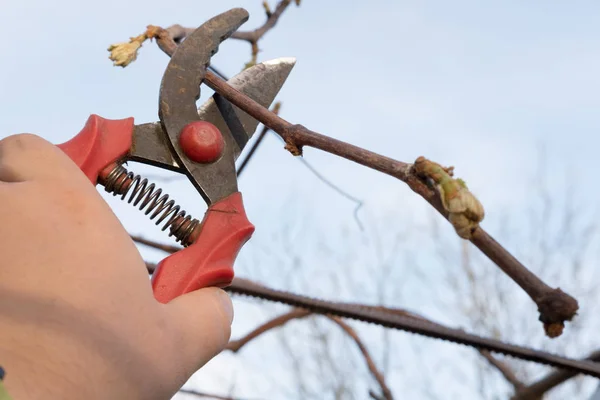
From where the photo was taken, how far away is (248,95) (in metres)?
1.02

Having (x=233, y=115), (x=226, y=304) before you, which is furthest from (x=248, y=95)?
(x=226, y=304)

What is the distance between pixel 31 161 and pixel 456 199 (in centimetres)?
39

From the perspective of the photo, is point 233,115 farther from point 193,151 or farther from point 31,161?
point 31,161

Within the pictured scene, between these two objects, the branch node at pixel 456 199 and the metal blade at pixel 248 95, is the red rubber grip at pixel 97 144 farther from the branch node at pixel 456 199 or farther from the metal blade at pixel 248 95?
the branch node at pixel 456 199

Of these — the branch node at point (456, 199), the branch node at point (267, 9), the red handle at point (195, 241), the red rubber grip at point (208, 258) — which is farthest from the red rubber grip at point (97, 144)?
the branch node at point (267, 9)

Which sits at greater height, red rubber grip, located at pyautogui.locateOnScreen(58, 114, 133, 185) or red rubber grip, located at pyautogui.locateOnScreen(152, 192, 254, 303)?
red rubber grip, located at pyautogui.locateOnScreen(58, 114, 133, 185)

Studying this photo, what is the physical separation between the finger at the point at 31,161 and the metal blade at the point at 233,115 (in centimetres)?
12

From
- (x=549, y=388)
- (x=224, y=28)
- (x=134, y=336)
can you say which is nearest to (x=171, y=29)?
(x=224, y=28)

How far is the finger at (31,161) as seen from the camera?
0.76 metres

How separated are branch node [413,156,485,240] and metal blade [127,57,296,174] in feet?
0.80

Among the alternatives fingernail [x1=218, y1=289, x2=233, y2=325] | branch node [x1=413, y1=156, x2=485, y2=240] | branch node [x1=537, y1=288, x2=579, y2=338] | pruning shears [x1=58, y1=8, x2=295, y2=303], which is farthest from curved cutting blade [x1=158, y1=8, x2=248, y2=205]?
branch node [x1=537, y1=288, x2=579, y2=338]

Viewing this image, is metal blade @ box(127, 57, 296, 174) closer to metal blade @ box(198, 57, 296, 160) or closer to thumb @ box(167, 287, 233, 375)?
metal blade @ box(198, 57, 296, 160)

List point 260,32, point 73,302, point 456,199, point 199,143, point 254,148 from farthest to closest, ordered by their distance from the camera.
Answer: point 260,32 < point 254,148 < point 199,143 < point 456,199 < point 73,302

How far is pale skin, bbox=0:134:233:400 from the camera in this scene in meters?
0.69
